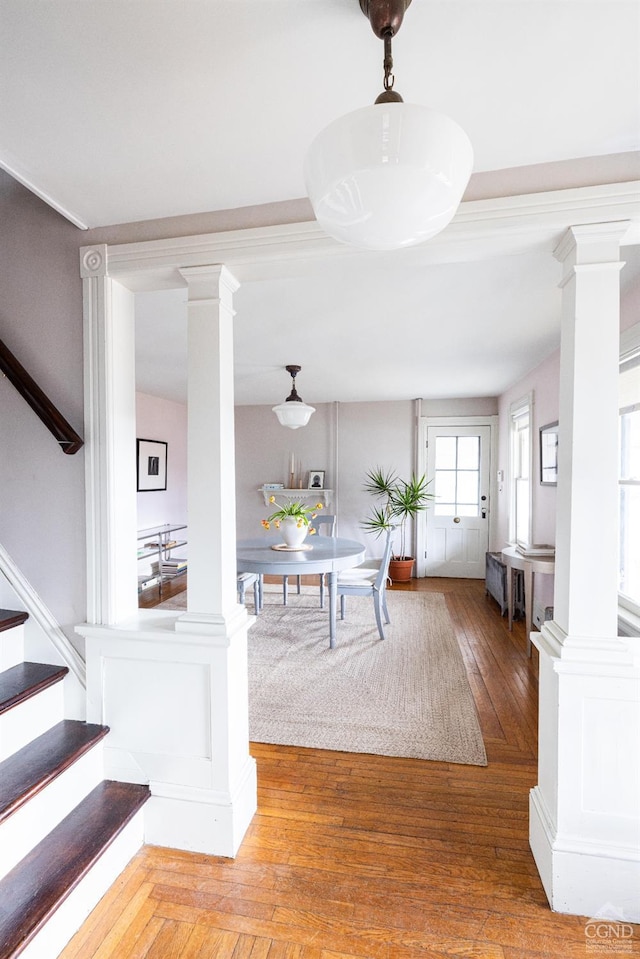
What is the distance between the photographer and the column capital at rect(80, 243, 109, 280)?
175 centimetres

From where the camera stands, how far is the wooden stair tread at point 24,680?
1561 millimetres

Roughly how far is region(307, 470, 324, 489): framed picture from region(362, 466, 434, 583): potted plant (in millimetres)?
619

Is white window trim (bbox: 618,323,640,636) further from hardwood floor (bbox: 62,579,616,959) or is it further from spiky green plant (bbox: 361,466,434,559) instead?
spiky green plant (bbox: 361,466,434,559)

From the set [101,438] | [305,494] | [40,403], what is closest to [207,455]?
[101,438]

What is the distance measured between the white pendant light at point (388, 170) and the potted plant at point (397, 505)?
497cm

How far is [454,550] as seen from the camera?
6.00 m

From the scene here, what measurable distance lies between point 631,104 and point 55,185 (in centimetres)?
175

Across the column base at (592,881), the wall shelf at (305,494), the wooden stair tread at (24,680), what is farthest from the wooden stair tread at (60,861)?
the wall shelf at (305,494)

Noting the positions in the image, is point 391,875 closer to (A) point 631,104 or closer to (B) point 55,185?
(A) point 631,104

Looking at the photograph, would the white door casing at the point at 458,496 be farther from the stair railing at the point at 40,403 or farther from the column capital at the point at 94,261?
the stair railing at the point at 40,403

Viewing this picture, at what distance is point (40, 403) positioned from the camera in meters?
1.68

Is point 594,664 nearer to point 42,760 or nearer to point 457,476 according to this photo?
point 42,760

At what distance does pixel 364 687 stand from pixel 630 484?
193 cm

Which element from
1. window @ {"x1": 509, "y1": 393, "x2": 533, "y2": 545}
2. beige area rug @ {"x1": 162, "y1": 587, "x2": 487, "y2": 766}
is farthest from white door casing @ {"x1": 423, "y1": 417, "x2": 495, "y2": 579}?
beige area rug @ {"x1": 162, "y1": 587, "x2": 487, "y2": 766}
